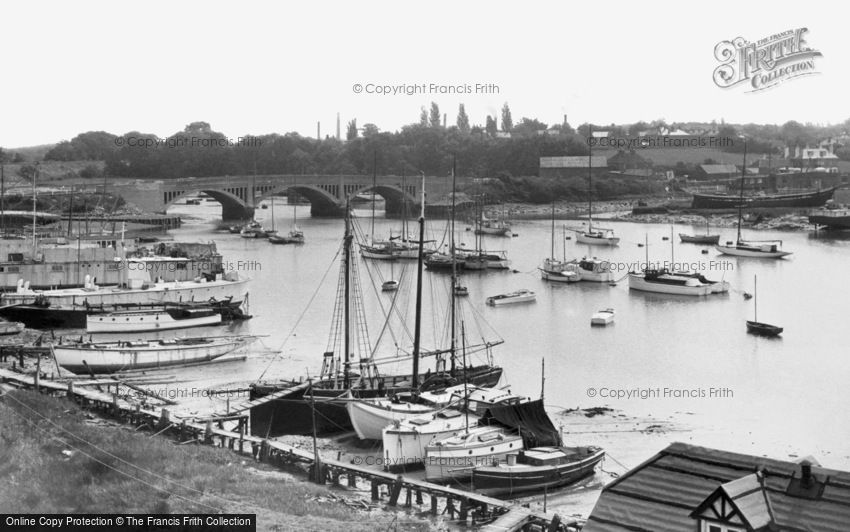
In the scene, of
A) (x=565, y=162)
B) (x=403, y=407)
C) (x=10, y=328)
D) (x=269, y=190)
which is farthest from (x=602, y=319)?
(x=565, y=162)

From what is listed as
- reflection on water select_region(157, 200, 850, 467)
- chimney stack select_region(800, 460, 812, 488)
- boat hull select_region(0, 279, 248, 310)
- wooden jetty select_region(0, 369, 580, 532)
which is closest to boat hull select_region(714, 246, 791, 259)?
reflection on water select_region(157, 200, 850, 467)

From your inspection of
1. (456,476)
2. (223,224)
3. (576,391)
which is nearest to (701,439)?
(576,391)

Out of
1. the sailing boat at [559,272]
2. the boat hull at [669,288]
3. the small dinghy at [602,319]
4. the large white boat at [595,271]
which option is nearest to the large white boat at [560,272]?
the sailing boat at [559,272]

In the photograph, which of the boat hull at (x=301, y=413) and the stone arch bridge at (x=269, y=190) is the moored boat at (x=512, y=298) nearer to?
the boat hull at (x=301, y=413)

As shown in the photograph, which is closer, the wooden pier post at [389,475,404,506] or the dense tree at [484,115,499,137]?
the wooden pier post at [389,475,404,506]

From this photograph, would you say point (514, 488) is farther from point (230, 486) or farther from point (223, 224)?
point (223, 224)

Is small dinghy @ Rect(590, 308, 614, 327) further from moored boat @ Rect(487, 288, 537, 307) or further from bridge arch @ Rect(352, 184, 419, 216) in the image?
bridge arch @ Rect(352, 184, 419, 216)

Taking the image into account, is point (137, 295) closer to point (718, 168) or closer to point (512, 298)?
point (512, 298)
